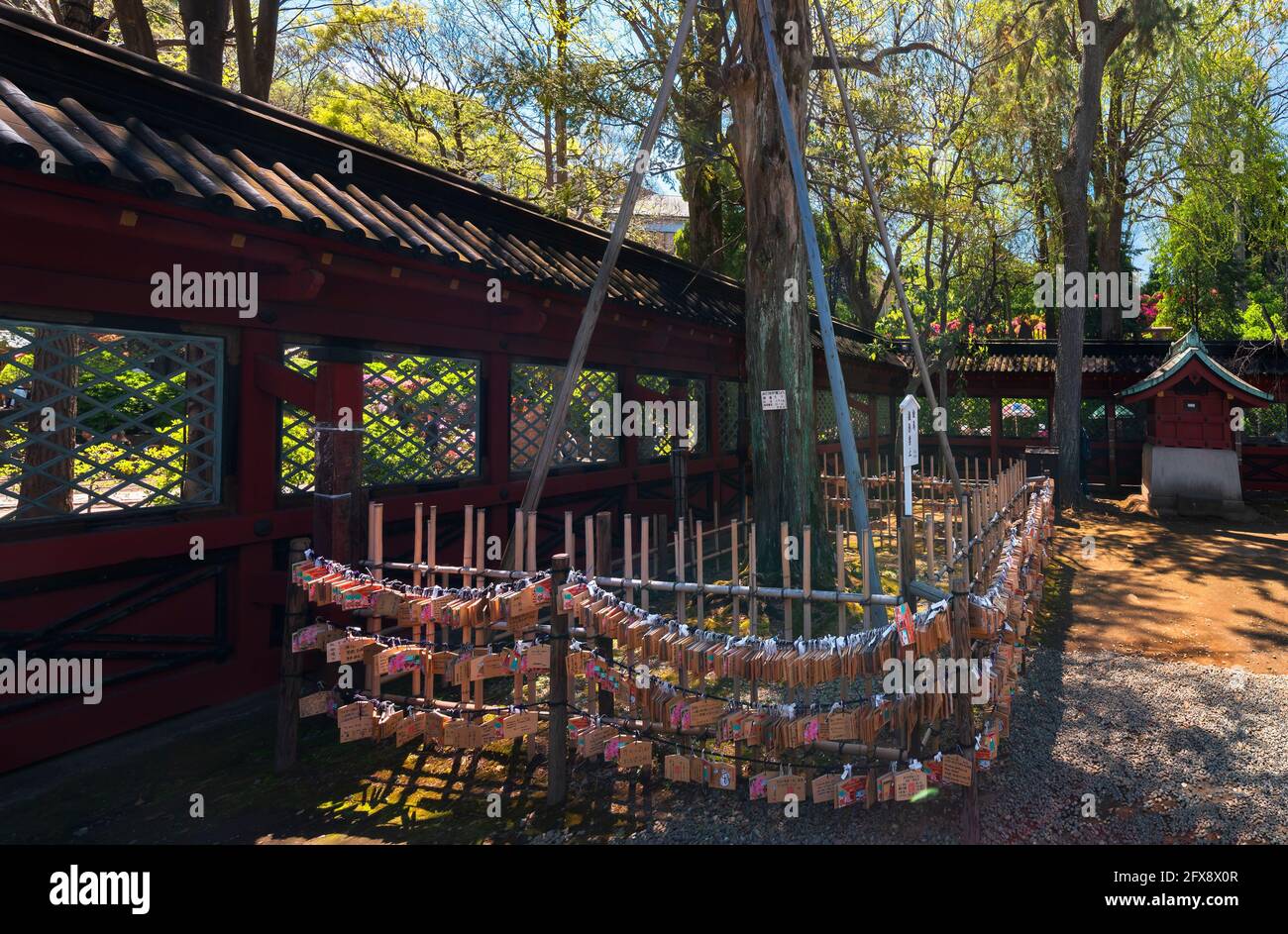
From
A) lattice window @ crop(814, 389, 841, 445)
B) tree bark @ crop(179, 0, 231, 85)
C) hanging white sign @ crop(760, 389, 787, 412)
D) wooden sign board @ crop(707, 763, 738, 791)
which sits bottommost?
wooden sign board @ crop(707, 763, 738, 791)

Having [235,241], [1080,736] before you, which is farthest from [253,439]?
[1080,736]

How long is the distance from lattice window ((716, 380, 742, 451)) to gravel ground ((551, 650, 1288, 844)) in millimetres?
7203

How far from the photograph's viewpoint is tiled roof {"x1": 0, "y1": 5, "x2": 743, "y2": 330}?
3424 millimetres

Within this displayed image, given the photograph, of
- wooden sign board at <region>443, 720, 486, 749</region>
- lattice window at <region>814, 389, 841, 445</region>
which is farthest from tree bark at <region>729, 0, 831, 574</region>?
lattice window at <region>814, 389, 841, 445</region>

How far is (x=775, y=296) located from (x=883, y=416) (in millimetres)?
12603

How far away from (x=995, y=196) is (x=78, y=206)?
2055cm

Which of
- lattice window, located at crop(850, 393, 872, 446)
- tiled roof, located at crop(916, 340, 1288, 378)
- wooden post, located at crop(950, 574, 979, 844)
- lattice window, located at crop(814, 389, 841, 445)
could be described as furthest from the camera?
lattice window, located at crop(850, 393, 872, 446)

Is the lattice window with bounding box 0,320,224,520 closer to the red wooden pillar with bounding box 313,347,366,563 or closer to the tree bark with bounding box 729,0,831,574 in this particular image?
the red wooden pillar with bounding box 313,347,366,563

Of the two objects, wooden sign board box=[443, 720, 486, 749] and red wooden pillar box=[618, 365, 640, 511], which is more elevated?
red wooden pillar box=[618, 365, 640, 511]

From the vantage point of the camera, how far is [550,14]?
36.7 feet

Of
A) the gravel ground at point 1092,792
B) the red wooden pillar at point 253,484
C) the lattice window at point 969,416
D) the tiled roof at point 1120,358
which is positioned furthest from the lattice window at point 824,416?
the red wooden pillar at point 253,484

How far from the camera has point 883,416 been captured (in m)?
19.5

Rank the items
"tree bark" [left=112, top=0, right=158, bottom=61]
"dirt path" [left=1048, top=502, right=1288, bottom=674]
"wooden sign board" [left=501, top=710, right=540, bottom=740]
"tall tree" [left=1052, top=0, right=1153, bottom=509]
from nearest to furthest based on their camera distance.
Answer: "wooden sign board" [left=501, top=710, right=540, bottom=740]
"dirt path" [left=1048, top=502, right=1288, bottom=674]
"tree bark" [left=112, top=0, right=158, bottom=61]
"tall tree" [left=1052, top=0, right=1153, bottom=509]

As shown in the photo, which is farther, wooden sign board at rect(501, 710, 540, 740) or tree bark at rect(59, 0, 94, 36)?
tree bark at rect(59, 0, 94, 36)
